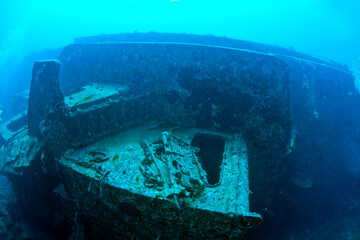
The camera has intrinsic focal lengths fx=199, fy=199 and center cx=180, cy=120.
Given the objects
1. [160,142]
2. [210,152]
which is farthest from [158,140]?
[210,152]

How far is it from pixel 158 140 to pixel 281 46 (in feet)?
89.6

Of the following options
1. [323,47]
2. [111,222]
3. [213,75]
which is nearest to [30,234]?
[111,222]

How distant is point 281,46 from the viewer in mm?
26172

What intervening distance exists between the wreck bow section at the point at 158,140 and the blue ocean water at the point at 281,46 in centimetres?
172

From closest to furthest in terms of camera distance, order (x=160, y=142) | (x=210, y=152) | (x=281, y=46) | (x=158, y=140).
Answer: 1. (x=160, y=142)
2. (x=158, y=140)
3. (x=210, y=152)
4. (x=281, y=46)

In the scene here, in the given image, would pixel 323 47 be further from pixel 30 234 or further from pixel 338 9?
pixel 30 234

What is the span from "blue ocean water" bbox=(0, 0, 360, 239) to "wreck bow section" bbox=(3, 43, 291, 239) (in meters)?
1.72

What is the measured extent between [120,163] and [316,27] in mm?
82589

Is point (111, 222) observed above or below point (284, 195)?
above

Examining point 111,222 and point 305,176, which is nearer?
point 111,222

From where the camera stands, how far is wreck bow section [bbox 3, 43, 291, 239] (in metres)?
3.37

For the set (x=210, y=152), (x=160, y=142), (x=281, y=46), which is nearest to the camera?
(x=160, y=142)

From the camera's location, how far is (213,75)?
19.3 ft

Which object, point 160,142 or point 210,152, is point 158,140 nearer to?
point 160,142
